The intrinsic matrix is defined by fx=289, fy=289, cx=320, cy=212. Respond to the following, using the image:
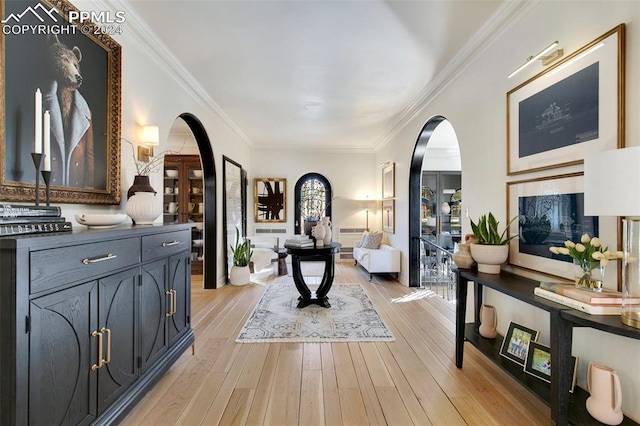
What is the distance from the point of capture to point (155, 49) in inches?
110

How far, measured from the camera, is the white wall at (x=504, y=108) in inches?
59.3

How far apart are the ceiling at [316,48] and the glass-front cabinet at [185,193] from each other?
1.59m

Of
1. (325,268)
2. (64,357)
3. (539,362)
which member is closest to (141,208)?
(64,357)

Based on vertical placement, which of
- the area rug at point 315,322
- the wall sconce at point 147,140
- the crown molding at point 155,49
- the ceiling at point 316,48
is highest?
the ceiling at point 316,48

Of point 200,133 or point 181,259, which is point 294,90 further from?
point 181,259

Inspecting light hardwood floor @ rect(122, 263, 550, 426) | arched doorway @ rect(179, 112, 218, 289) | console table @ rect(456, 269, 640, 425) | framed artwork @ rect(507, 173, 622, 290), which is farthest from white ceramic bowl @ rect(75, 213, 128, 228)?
framed artwork @ rect(507, 173, 622, 290)

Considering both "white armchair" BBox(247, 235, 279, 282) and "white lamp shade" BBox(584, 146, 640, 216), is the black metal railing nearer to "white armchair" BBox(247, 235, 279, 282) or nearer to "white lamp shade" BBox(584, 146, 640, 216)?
"white armchair" BBox(247, 235, 279, 282)

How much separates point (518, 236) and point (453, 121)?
165 cm

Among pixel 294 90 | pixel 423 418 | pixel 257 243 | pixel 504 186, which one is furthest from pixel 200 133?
pixel 423 418

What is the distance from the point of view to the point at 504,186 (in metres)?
2.49

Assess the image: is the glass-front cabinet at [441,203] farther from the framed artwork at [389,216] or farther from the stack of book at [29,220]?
the stack of book at [29,220]

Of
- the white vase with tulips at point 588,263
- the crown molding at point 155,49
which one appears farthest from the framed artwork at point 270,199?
the white vase with tulips at point 588,263

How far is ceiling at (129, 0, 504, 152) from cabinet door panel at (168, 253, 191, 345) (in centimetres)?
202

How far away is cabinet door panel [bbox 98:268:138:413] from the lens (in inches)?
60.4
